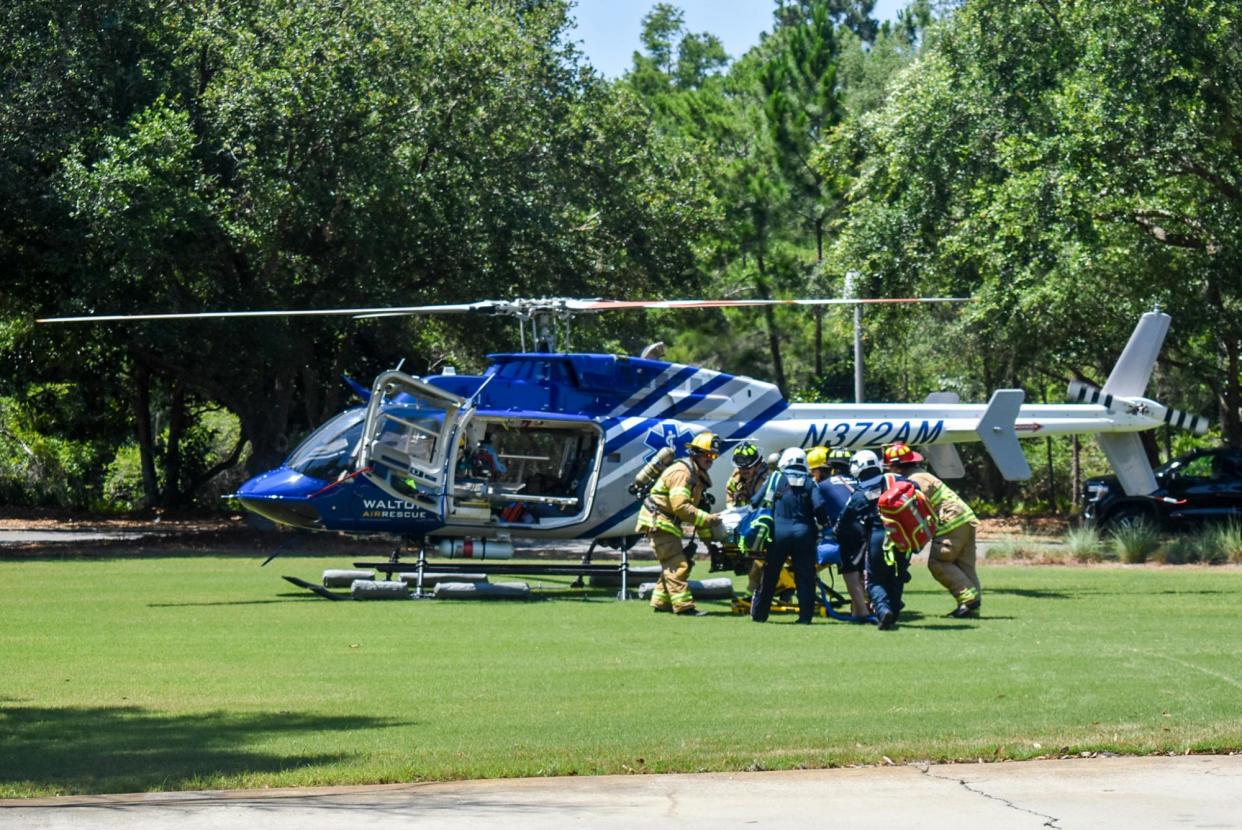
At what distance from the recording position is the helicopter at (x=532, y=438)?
1953cm

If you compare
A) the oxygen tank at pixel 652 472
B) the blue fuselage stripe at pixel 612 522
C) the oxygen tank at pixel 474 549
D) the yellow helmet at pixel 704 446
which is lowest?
the oxygen tank at pixel 474 549

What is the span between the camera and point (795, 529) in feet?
52.7

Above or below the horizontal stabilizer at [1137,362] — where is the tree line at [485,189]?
above

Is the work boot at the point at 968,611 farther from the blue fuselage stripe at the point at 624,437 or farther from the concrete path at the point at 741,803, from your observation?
the concrete path at the point at 741,803

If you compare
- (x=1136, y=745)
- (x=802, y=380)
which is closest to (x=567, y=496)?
(x=1136, y=745)

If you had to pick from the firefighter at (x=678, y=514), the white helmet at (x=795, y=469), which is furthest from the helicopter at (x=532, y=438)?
the white helmet at (x=795, y=469)

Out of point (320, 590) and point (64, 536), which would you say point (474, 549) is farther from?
point (64, 536)

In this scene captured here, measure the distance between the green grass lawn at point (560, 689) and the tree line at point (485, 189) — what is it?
10594mm

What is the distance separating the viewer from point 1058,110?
1086 inches

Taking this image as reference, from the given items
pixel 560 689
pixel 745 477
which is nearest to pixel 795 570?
pixel 745 477

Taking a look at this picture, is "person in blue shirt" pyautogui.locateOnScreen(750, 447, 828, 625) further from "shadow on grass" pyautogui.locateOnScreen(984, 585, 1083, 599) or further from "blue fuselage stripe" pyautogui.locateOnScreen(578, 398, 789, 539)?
"shadow on grass" pyautogui.locateOnScreen(984, 585, 1083, 599)

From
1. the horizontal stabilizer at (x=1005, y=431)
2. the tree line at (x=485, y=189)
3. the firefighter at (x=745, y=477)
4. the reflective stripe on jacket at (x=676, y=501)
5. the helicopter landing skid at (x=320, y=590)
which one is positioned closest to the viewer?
the reflective stripe on jacket at (x=676, y=501)

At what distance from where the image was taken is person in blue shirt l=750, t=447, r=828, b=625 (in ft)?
52.7

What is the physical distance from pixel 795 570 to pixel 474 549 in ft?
16.4
